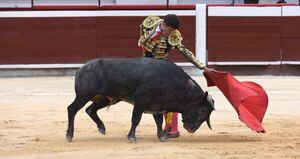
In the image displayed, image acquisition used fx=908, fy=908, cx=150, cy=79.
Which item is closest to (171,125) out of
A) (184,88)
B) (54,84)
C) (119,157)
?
(184,88)

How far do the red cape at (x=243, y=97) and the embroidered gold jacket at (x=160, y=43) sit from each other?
0.77 feet

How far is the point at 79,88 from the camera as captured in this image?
6.85m

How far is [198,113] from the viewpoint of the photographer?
22.9 feet

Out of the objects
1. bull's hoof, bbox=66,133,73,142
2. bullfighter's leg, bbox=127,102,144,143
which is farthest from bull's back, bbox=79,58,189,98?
bull's hoof, bbox=66,133,73,142

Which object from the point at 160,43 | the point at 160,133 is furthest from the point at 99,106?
the point at 160,43

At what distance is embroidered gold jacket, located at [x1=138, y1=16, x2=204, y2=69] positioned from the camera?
7133 millimetres

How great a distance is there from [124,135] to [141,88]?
0.72 meters

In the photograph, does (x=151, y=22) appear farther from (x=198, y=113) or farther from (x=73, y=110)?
(x=73, y=110)

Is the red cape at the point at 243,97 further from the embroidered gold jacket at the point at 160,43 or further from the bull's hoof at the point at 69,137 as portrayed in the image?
the bull's hoof at the point at 69,137

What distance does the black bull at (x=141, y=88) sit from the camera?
682 cm

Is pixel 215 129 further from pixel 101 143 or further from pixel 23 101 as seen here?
pixel 23 101

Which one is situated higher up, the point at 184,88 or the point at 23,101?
the point at 184,88

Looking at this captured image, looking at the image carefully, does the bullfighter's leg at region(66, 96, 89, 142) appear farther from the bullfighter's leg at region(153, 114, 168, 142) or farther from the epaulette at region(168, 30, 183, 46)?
the epaulette at region(168, 30, 183, 46)

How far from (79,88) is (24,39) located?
7104 mm
